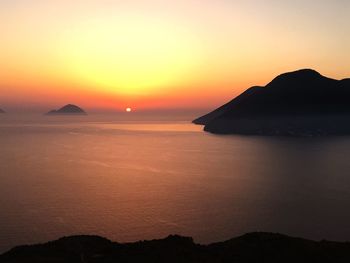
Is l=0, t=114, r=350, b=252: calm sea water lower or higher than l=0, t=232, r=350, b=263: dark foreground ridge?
lower

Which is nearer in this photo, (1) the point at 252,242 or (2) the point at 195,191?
(1) the point at 252,242

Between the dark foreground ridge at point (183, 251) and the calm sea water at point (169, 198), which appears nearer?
the dark foreground ridge at point (183, 251)

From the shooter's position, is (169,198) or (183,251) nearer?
(183,251)

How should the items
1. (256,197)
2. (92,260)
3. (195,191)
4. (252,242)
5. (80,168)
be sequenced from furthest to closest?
1. (80,168)
2. (195,191)
3. (256,197)
4. (252,242)
5. (92,260)

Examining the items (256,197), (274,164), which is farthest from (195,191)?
(274,164)

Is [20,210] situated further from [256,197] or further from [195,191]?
[256,197]

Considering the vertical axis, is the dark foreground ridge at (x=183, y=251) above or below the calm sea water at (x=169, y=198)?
above

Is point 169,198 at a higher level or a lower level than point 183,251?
lower

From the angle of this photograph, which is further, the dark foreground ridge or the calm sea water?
the calm sea water
